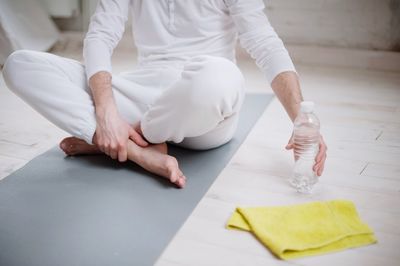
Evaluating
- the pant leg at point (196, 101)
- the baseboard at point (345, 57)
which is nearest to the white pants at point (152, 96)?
the pant leg at point (196, 101)

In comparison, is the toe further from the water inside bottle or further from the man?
the water inside bottle

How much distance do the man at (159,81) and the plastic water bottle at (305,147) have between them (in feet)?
0.12

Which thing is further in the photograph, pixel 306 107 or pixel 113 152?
pixel 113 152

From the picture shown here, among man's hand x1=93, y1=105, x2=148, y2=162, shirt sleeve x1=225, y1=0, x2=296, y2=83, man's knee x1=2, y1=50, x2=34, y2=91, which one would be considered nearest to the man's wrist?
man's hand x1=93, y1=105, x2=148, y2=162

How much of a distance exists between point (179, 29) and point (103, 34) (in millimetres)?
211

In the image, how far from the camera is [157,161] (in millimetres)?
1267

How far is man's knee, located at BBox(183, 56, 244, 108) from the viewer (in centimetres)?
114

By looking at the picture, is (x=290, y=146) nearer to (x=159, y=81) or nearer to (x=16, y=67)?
(x=159, y=81)

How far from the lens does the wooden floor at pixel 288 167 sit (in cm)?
98

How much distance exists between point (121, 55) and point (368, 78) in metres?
1.33

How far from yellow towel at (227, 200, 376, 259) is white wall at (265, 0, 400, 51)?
159cm

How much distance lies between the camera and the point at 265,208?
112 cm

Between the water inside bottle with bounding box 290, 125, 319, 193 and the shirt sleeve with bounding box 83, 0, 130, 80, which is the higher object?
the shirt sleeve with bounding box 83, 0, 130, 80

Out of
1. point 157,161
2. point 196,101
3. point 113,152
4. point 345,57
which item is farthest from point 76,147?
point 345,57
